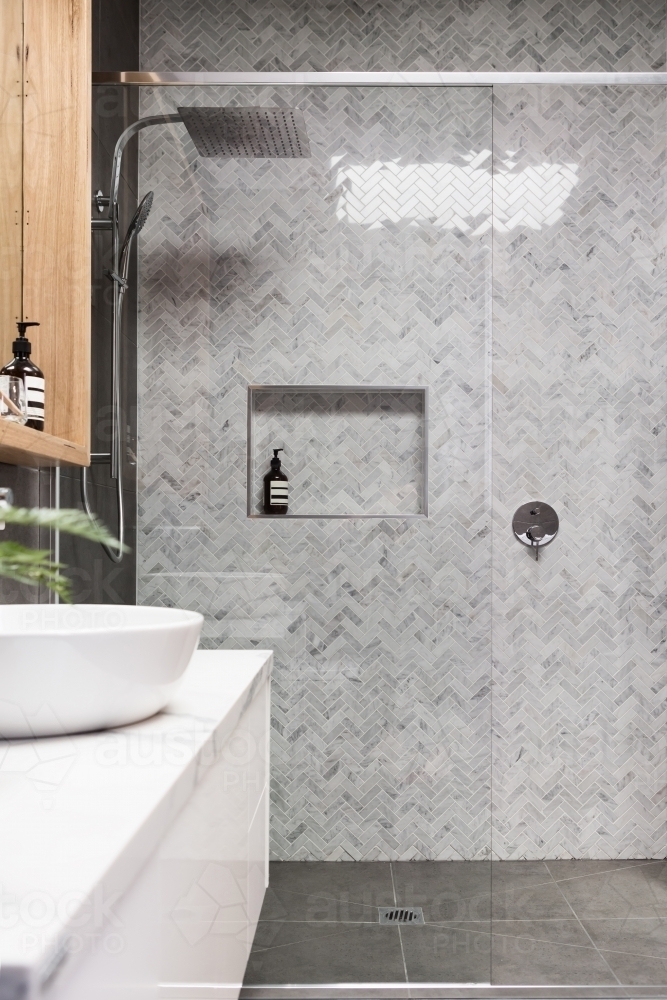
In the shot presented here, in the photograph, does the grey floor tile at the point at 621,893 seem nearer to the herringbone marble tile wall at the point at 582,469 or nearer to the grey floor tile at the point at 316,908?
the herringbone marble tile wall at the point at 582,469

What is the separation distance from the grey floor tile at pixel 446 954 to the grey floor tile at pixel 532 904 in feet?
0.28

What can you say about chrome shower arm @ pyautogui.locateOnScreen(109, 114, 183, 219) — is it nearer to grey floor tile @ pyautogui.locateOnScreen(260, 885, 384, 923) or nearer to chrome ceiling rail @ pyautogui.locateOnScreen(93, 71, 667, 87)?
chrome ceiling rail @ pyautogui.locateOnScreen(93, 71, 667, 87)

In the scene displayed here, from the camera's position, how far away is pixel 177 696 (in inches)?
50.8

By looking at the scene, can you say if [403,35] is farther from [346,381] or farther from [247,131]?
[346,381]

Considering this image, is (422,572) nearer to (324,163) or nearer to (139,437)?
(139,437)

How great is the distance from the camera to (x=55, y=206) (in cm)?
172

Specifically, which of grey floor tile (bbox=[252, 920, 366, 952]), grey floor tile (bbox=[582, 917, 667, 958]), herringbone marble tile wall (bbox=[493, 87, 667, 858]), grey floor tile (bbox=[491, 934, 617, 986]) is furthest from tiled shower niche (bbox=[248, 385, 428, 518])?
grey floor tile (bbox=[582, 917, 667, 958])

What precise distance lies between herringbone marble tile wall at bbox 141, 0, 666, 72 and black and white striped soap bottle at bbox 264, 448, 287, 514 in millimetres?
1738

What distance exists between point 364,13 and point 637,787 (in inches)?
109

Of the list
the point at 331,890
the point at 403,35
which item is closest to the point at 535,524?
the point at 331,890

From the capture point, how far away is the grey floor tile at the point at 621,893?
2062 mm

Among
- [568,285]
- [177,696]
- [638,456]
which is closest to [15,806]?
[177,696]

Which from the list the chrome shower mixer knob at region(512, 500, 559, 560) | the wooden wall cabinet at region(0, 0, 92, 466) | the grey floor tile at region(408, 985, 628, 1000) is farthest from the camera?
the chrome shower mixer knob at region(512, 500, 559, 560)

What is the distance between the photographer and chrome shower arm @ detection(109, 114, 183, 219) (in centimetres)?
182
